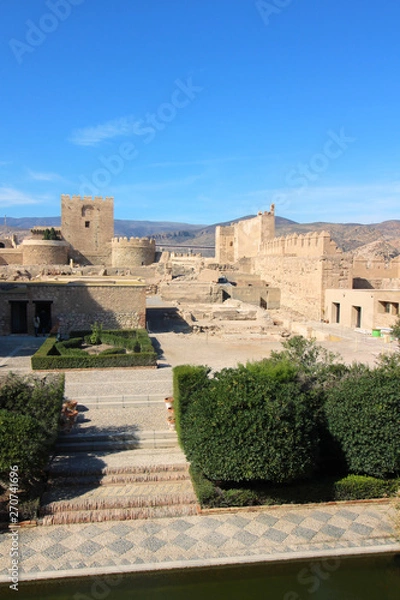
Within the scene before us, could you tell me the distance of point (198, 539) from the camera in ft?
24.6

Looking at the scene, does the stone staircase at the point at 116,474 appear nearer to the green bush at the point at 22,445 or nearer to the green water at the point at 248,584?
the green bush at the point at 22,445

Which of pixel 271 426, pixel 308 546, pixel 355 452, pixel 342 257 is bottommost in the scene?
pixel 308 546

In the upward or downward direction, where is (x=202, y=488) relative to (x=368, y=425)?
downward

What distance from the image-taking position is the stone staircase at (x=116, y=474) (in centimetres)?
808

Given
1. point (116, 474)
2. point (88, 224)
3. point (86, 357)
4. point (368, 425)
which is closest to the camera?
point (368, 425)

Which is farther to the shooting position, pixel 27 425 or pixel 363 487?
pixel 363 487

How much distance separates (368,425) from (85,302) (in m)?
14.1

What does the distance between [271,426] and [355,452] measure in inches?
71.5

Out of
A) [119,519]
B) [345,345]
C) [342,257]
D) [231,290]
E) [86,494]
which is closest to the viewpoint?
[119,519]

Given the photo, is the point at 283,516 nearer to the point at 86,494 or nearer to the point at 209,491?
the point at 209,491

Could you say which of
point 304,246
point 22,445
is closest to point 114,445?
point 22,445

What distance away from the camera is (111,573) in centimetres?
673

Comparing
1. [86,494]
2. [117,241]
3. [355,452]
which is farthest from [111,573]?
[117,241]

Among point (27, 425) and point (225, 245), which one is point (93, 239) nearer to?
point (225, 245)
